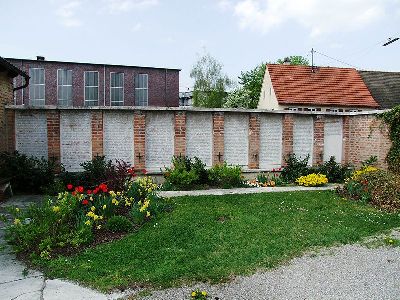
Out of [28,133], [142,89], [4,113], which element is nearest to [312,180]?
[28,133]

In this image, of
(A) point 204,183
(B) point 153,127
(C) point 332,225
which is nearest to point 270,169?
(A) point 204,183

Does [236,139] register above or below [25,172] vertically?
above

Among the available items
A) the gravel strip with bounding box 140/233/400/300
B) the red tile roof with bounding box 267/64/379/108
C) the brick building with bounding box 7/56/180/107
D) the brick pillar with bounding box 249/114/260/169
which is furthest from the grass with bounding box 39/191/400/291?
the brick building with bounding box 7/56/180/107

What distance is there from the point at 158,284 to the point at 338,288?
2.04 metres

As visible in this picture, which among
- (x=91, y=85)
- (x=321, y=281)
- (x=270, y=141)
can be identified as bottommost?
(x=321, y=281)

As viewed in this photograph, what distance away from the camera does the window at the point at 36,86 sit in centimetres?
3225

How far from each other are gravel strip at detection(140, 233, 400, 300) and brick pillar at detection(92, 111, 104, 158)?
8375mm

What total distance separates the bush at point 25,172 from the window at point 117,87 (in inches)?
921

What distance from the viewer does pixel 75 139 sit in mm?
12102

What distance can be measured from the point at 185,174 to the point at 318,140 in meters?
5.72

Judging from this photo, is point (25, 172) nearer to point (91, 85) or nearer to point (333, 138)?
point (333, 138)

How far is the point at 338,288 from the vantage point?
14.3 ft

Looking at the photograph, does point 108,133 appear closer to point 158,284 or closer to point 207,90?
point 158,284

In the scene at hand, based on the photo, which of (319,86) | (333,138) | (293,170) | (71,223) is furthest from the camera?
(319,86)
